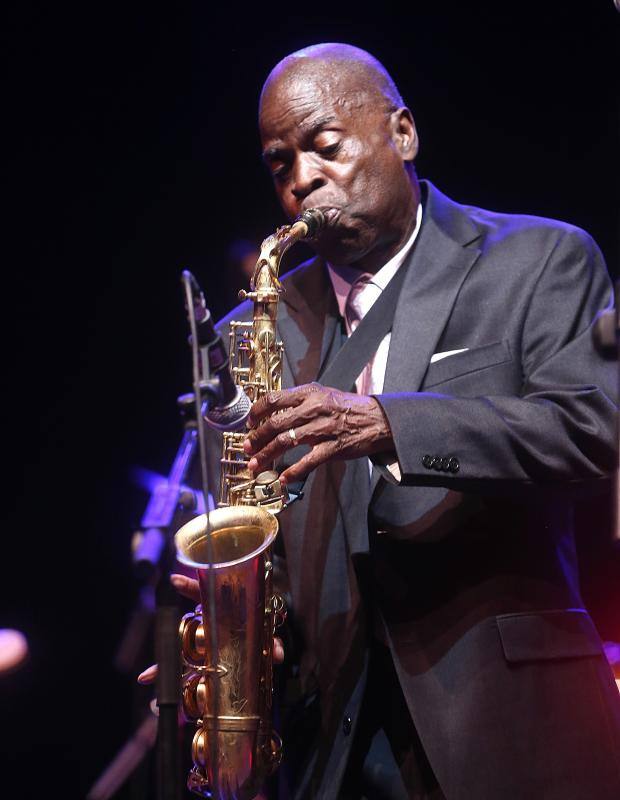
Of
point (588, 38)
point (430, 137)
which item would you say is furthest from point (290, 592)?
point (588, 38)

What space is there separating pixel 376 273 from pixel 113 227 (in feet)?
5.27

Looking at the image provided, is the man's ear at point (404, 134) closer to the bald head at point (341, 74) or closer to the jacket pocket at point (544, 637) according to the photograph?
the bald head at point (341, 74)

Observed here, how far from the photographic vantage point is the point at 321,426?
2.44 metres

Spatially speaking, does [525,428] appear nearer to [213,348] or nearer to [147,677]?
[213,348]

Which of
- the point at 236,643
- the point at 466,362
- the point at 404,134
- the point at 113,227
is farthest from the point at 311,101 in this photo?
the point at 236,643

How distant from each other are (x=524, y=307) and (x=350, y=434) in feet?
2.33

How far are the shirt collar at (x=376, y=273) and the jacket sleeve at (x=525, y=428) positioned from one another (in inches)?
29.5

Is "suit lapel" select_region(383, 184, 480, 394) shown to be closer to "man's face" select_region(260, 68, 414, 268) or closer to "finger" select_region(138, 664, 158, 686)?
"man's face" select_region(260, 68, 414, 268)

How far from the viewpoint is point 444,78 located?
4.14m

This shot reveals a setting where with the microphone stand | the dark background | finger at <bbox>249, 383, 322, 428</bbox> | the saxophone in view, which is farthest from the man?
the dark background

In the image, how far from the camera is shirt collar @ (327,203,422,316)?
10.8ft

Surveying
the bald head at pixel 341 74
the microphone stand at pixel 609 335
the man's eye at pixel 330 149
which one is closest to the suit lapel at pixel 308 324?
the man's eye at pixel 330 149

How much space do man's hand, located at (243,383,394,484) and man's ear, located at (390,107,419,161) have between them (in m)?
1.22

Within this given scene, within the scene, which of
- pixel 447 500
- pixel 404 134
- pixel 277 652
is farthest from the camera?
pixel 404 134
